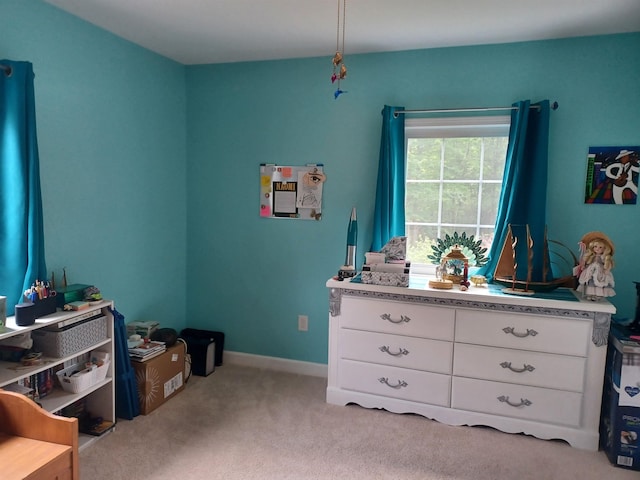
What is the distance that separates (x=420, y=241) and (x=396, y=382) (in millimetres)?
987

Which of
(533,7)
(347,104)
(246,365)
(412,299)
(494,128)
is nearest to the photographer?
(533,7)

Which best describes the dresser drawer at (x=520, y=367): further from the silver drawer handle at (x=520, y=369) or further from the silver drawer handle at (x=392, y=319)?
the silver drawer handle at (x=392, y=319)

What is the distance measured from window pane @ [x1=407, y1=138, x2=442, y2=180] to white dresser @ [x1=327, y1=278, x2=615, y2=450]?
0.75 meters

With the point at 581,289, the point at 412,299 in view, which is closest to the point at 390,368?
the point at 412,299

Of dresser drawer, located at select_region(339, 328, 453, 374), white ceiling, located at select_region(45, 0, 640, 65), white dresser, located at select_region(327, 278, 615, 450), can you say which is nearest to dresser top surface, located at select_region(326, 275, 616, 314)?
white dresser, located at select_region(327, 278, 615, 450)

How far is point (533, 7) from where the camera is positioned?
7.66ft

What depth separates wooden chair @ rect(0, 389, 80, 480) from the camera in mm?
1529

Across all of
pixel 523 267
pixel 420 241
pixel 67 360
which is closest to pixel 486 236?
pixel 523 267

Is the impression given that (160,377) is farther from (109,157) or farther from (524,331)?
(524,331)

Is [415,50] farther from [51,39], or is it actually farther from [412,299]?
[51,39]

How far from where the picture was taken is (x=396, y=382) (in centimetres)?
281

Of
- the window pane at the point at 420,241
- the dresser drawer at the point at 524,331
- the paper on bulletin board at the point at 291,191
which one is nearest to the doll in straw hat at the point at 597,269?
the dresser drawer at the point at 524,331

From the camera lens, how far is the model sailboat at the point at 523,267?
2.68 meters

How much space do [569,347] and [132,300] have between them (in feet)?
9.02
